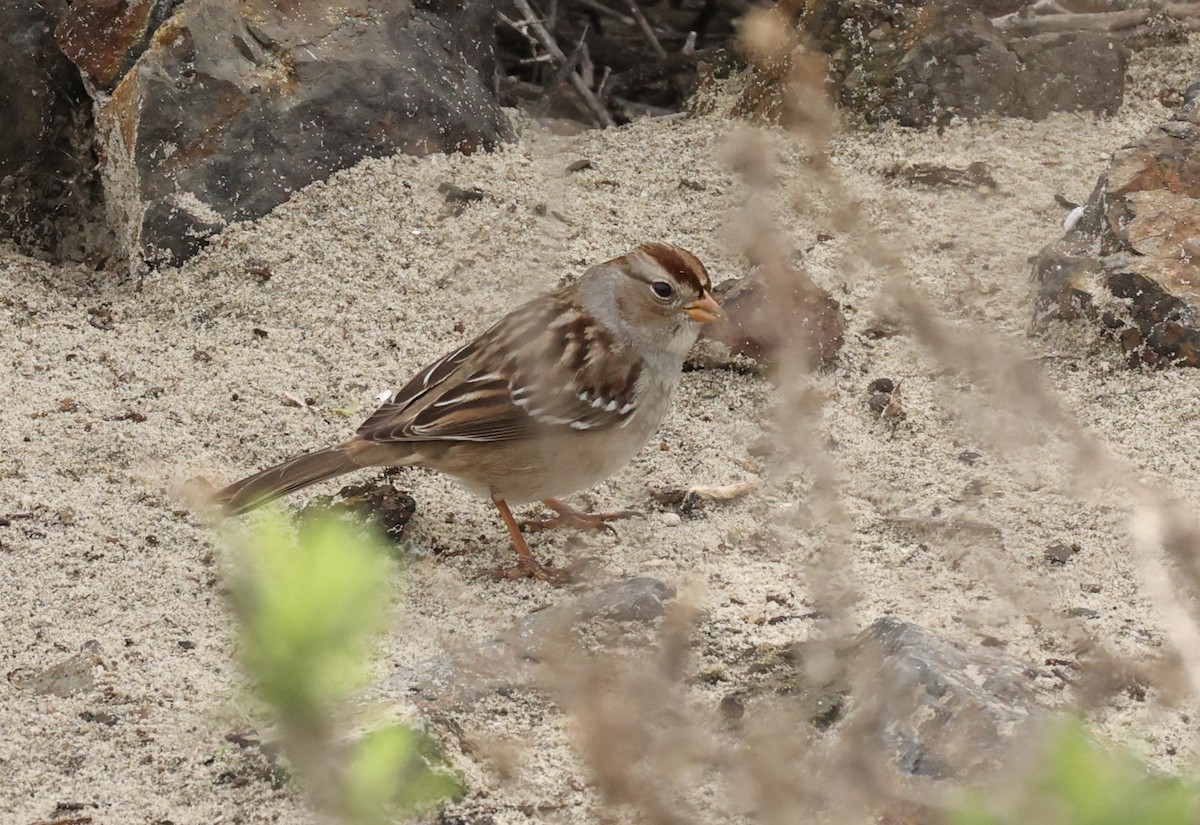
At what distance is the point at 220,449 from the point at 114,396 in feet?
1.64

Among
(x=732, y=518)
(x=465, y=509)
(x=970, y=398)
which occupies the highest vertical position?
(x=970, y=398)

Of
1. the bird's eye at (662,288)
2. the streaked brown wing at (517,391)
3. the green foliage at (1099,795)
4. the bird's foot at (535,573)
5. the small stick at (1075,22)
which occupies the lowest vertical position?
the bird's foot at (535,573)

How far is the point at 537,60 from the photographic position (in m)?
6.41

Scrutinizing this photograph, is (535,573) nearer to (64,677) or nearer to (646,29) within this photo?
(64,677)

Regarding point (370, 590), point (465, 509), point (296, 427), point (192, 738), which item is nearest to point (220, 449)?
point (296, 427)

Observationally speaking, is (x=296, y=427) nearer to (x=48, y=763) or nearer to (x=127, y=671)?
(x=127, y=671)

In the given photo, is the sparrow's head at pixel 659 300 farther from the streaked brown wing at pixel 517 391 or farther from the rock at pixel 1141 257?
the rock at pixel 1141 257

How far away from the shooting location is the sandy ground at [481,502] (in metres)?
3.29

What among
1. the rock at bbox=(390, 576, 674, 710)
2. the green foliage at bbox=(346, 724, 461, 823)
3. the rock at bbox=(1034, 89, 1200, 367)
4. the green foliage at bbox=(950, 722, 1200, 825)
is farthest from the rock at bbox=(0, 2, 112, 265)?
the green foliage at bbox=(950, 722, 1200, 825)

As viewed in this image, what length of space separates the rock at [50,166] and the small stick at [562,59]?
1980 millimetres

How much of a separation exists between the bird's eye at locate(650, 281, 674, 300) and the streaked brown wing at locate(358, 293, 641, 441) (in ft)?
0.69

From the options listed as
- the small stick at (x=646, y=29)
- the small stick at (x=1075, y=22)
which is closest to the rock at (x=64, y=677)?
the small stick at (x=646, y=29)

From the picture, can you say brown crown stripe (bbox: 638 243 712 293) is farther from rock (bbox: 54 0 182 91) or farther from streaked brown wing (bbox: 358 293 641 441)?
rock (bbox: 54 0 182 91)

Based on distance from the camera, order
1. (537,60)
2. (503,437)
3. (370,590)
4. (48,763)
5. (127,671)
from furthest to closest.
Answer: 1. (537,60)
2. (503,437)
3. (127,671)
4. (48,763)
5. (370,590)
